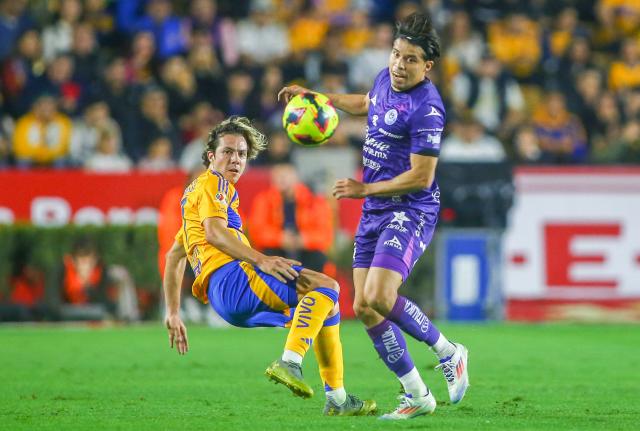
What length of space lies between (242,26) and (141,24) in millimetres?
1556

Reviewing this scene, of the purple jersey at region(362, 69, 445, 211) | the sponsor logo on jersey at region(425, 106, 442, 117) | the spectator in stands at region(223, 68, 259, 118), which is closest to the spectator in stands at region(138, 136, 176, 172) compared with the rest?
the spectator in stands at region(223, 68, 259, 118)

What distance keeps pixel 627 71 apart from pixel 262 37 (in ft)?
19.1

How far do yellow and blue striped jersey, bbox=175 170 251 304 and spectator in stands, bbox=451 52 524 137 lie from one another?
1083 cm

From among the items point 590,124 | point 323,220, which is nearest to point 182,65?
point 323,220

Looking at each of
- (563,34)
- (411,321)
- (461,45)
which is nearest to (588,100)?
(563,34)

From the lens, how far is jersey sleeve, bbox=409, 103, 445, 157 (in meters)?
7.77

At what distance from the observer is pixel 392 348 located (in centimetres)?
783

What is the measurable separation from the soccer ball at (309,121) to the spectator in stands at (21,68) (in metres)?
10.1

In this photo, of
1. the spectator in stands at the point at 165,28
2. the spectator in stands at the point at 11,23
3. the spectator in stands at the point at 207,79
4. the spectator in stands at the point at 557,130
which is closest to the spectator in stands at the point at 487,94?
the spectator in stands at the point at 557,130

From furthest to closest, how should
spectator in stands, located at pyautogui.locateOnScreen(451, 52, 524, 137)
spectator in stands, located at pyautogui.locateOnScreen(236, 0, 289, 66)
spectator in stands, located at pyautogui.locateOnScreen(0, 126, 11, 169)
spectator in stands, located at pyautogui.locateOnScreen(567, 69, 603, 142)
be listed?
spectator in stands, located at pyautogui.locateOnScreen(567, 69, 603, 142), spectator in stands, located at pyautogui.locateOnScreen(236, 0, 289, 66), spectator in stands, located at pyautogui.locateOnScreen(451, 52, 524, 137), spectator in stands, located at pyautogui.locateOnScreen(0, 126, 11, 169)

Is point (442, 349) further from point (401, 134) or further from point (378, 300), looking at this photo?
point (401, 134)

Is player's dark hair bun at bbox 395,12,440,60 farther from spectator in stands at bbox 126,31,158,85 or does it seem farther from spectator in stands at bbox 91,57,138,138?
spectator in stands at bbox 126,31,158,85

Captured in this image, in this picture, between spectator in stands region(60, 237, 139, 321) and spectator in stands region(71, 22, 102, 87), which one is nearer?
spectator in stands region(60, 237, 139, 321)

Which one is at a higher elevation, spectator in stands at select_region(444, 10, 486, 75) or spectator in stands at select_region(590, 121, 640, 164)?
spectator in stands at select_region(444, 10, 486, 75)
